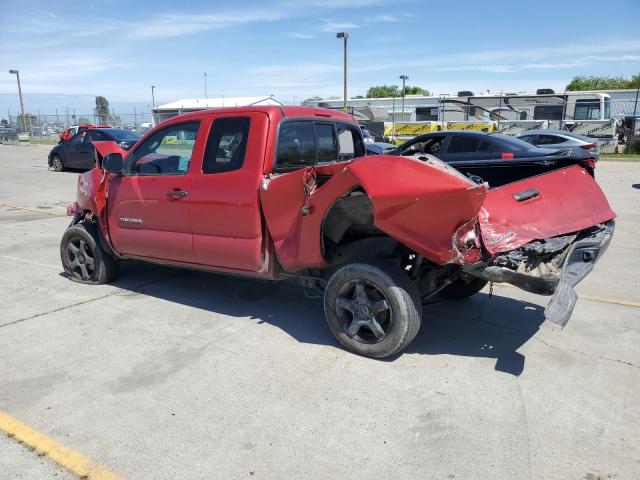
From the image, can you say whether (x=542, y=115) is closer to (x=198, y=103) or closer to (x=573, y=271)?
(x=573, y=271)

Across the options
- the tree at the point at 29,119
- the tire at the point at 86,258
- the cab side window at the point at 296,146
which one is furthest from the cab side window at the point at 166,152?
the tree at the point at 29,119

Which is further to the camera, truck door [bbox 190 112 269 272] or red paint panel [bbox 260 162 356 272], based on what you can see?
truck door [bbox 190 112 269 272]

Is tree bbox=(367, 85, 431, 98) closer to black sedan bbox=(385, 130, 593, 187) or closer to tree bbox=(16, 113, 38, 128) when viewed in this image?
tree bbox=(16, 113, 38, 128)

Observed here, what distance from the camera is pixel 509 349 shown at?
14.2 ft

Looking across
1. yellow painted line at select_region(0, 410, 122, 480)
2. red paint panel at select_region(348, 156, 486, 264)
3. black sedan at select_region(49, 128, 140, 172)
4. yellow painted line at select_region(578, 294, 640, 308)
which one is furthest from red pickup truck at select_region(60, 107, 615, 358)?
black sedan at select_region(49, 128, 140, 172)

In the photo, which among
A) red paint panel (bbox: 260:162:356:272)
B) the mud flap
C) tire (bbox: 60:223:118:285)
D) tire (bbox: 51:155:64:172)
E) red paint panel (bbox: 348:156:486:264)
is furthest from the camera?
tire (bbox: 51:155:64:172)

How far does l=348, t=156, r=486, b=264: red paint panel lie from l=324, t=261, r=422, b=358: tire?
1.17ft

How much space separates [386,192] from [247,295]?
Result: 2.58m

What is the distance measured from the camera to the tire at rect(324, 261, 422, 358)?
388 centimetres

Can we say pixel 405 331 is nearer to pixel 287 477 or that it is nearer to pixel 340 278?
pixel 340 278

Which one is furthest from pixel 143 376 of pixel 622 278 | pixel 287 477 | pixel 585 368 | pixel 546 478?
pixel 622 278

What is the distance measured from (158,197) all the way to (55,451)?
104 inches

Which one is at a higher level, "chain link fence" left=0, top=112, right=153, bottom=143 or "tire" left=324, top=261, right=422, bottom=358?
"chain link fence" left=0, top=112, right=153, bottom=143

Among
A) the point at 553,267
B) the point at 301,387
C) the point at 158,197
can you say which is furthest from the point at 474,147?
the point at 301,387
